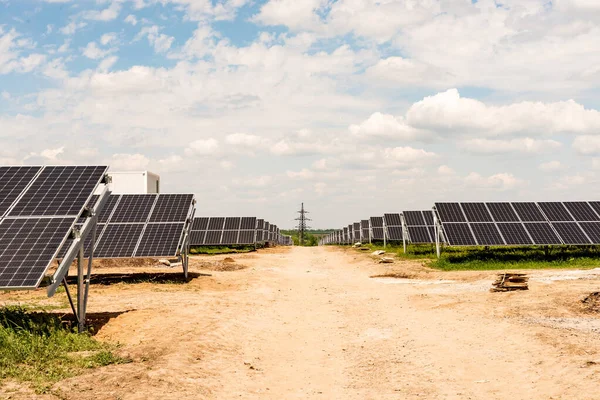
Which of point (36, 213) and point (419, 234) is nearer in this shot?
point (36, 213)

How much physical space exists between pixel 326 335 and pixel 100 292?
11.1 metres

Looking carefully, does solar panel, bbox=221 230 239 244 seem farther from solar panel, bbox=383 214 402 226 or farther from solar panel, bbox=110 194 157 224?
solar panel, bbox=110 194 157 224

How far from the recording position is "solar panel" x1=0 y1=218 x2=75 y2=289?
1049 centimetres

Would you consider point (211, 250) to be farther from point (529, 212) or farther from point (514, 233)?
point (514, 233)

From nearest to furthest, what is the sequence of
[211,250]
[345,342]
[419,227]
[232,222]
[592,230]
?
[345,342]
[592,230]
[419,227]
[211,250]
[232,222]

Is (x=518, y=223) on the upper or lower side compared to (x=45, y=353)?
upper

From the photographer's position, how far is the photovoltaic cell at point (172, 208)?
26.0 m

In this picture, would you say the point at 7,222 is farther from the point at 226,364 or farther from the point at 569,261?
the point at 569,261

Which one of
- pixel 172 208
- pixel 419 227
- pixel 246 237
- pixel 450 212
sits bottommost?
pixel 246 237

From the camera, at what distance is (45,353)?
32.7 feet

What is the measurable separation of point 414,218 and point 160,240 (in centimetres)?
2983

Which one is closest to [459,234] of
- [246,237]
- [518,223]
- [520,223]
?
[518,223]

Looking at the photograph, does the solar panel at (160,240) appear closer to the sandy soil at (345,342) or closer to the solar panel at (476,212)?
the sandy soil at (345,342)

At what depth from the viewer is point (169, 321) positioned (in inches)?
538
